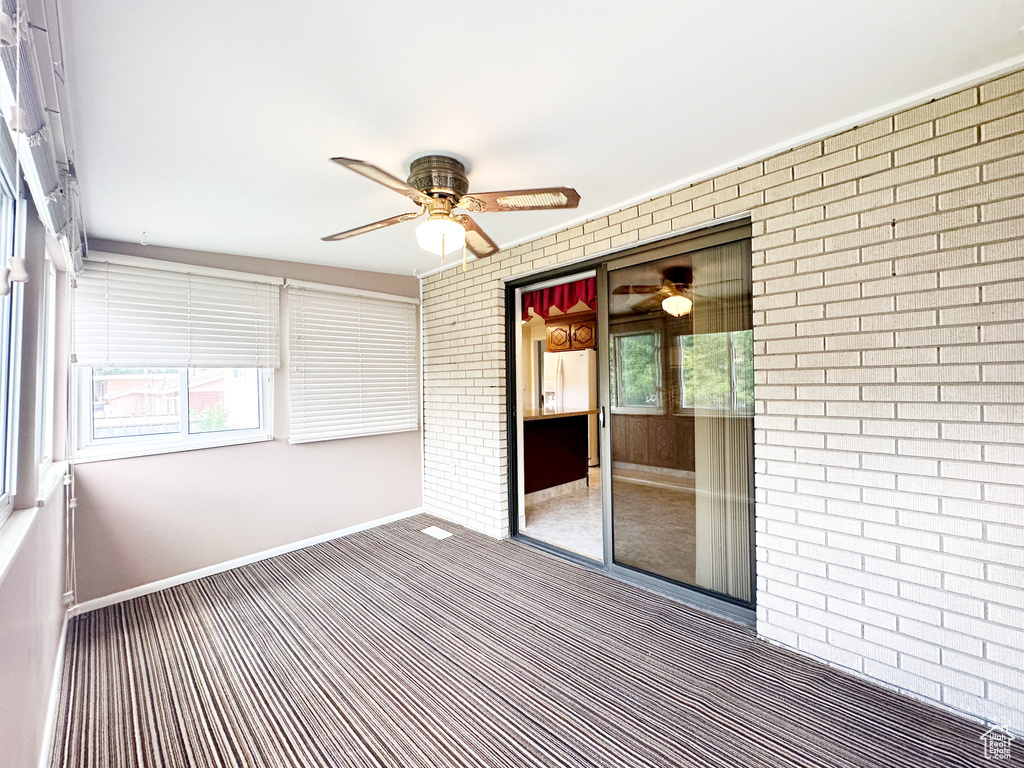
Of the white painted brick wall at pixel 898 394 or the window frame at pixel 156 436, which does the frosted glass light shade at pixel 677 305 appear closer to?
the white painted brick wall at pixel 898 394

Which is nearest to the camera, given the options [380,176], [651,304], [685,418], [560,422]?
[380,176]

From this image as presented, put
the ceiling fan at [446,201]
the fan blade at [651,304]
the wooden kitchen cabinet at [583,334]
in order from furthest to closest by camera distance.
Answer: the wooden kitchen cabinet at [583,334] → the fan blade at [651,304] → the ceiling fan at [446,201]

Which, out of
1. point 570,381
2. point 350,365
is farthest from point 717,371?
point 570,381

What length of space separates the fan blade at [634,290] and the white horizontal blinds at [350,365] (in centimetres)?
239

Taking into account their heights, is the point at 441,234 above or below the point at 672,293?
above

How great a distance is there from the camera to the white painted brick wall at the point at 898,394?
5.47ft

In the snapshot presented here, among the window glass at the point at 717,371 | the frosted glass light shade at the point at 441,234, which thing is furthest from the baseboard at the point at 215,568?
the window glass at the point at 717,371

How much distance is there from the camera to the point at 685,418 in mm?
2750

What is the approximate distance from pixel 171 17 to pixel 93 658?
9.80 feet

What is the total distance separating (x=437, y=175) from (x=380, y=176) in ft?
1.20

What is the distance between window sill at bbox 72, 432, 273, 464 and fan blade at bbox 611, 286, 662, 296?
3.13 metres

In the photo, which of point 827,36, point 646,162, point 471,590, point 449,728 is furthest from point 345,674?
point 827,36

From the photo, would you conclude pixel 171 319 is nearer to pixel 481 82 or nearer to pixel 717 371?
pixel 481 82

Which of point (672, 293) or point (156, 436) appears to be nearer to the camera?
point (672, 293)
